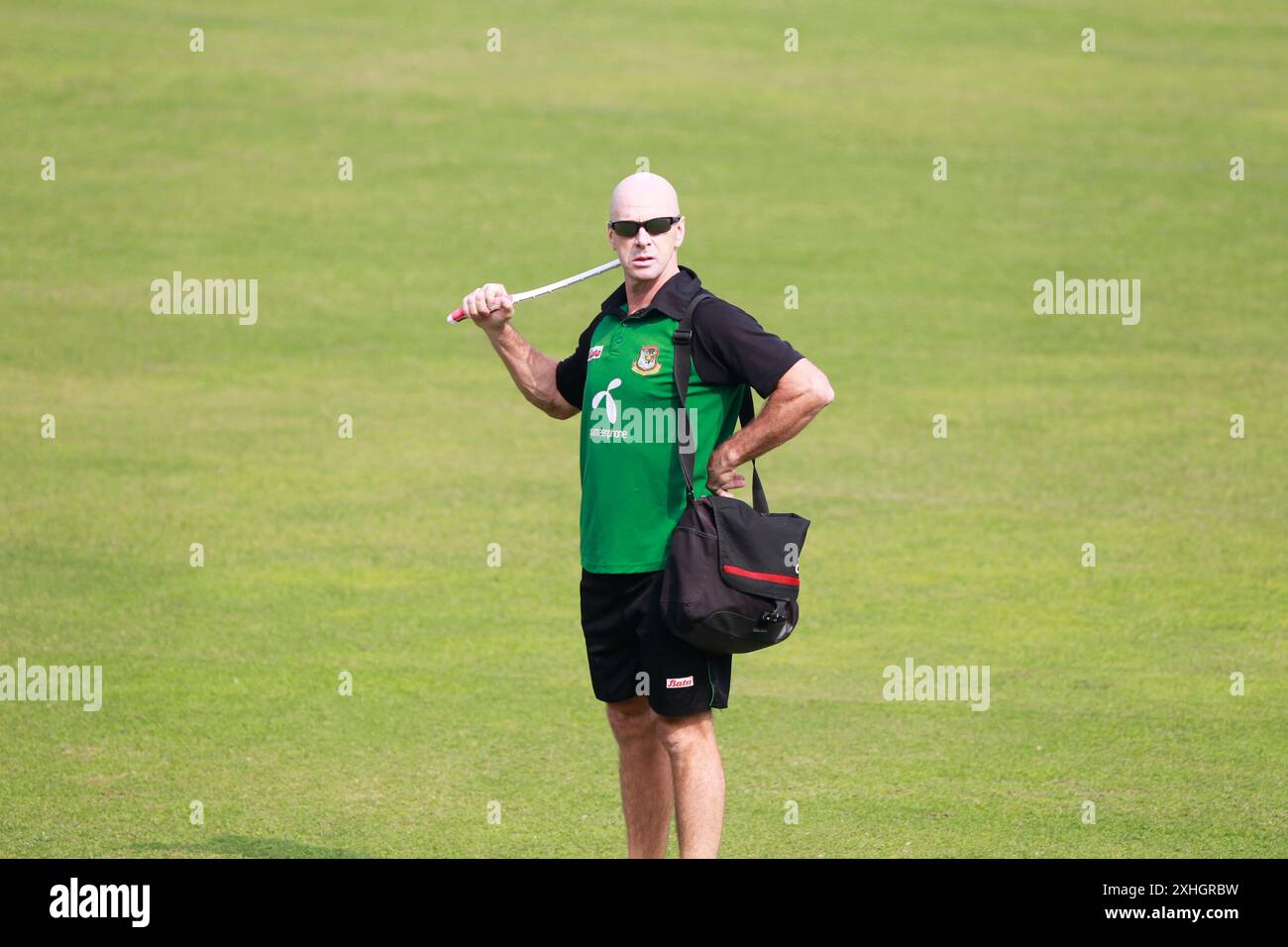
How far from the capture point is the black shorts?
551 centimetres

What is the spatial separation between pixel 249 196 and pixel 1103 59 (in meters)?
11.6

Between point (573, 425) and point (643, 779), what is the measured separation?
8.27 m

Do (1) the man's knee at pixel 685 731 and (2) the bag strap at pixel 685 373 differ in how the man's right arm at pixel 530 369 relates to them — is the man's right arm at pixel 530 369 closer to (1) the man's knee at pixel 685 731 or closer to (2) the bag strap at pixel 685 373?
(2) the bag strap at pixel 685 373

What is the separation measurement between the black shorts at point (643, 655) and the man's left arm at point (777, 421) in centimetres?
39

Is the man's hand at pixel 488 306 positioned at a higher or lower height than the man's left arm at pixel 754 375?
higher

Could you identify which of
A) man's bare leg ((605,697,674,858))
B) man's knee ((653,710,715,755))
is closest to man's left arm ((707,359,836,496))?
man's knee ((653,710,715,755))

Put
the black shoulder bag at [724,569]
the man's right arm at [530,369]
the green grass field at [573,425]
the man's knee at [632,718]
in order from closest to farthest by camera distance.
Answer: the black shoulder bag at [724,569]
the man's knee at [632,718]
the man's right arm at [530,369]
the green grass field at [573,425]

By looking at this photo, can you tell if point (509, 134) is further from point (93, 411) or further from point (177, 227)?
point (93, 411)

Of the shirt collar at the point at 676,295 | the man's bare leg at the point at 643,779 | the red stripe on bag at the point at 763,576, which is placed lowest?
the man's bare leg at the point at 643,779

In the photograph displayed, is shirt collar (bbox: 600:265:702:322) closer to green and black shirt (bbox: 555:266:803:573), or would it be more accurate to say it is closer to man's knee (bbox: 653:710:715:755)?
green and black shirt (bbox: 555:266:803:573)

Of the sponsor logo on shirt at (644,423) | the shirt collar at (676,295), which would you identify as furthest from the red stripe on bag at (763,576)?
the shirt collar at (676,295)

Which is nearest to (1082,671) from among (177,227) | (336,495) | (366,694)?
(366,694)

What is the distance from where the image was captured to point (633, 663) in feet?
18.7

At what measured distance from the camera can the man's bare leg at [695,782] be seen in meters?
5.58
